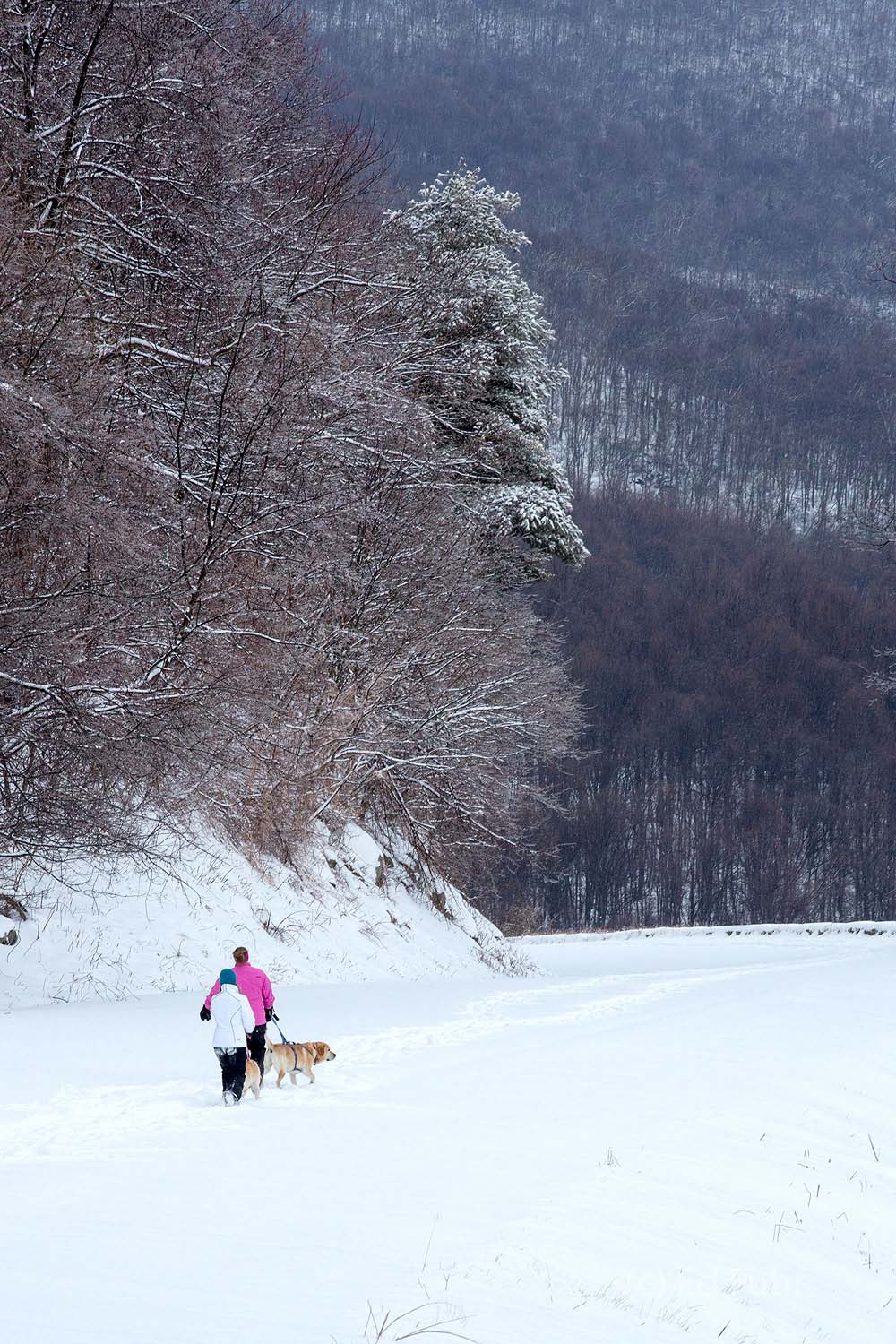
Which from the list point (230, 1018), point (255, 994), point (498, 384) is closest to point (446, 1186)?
point (230, 1018)

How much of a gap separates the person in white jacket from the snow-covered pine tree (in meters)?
17.4

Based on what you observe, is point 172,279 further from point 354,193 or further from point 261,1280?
point 261,1280

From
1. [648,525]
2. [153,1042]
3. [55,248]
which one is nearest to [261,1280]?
[153,1042]

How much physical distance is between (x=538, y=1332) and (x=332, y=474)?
12.7m

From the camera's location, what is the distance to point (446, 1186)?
19.7 feet

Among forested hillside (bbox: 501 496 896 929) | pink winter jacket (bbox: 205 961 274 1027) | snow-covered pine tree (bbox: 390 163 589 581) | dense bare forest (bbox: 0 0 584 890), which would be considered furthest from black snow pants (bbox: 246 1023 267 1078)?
forested hillside (bbox: 501 496 896 929)

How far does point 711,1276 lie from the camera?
5590mm

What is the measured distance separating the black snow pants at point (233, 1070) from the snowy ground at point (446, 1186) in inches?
11.1

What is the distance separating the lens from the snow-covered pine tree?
2552cm

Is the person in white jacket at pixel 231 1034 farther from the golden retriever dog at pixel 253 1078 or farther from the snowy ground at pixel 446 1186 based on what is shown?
the snowy ground at pixel 446 1186

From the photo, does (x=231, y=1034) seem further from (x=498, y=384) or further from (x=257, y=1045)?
(x=498, y=384)

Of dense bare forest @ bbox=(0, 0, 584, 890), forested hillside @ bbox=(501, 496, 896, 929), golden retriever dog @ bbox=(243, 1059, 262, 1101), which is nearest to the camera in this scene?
golden retriever dog @ bbox=(243, 1059, 262, 1101)

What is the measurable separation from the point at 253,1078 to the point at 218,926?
20.6 ft

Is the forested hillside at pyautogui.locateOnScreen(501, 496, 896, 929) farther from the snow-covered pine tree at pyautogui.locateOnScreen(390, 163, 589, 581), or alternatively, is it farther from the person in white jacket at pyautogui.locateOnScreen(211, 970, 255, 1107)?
the person in white jacket at pyautogui.locateOnScreen(211, 970, 255, 1107)
